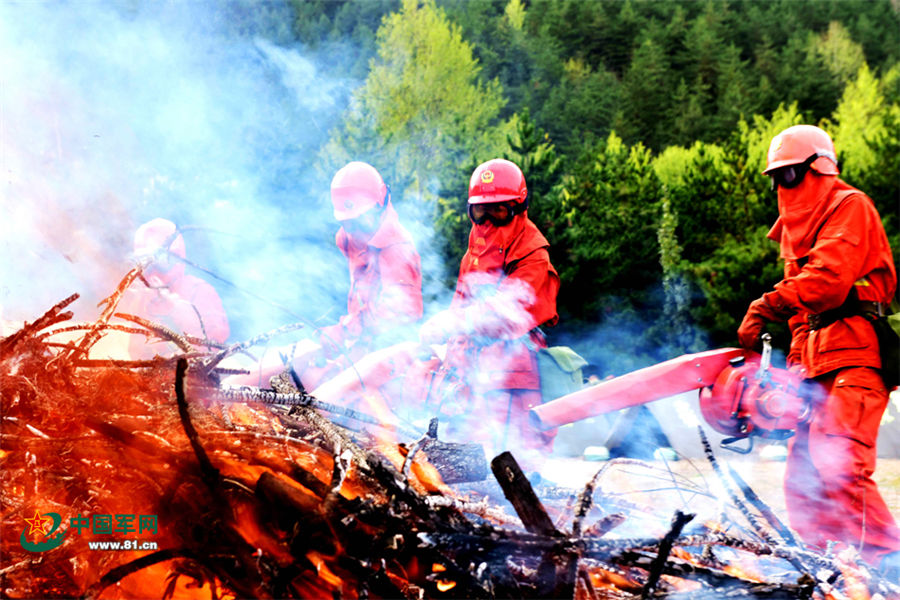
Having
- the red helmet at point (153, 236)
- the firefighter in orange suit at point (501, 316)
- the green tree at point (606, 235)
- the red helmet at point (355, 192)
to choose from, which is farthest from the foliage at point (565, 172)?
the firefighter in orange suit at point (501, 316)

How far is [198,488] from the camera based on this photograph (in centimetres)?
231

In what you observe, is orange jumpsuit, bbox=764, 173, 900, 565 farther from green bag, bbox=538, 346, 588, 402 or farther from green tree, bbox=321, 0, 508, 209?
green tree, bbox=321, 0, 508, 209

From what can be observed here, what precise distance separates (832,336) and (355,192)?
2.82 m

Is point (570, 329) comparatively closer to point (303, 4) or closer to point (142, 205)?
point (303, 4)

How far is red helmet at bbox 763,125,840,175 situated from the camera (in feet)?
12.6

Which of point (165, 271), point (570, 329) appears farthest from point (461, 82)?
point (165, 271)

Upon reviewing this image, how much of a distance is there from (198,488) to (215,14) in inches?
200

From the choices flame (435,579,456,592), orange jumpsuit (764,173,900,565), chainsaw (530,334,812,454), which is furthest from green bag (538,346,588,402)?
flame (435,579,456,592)

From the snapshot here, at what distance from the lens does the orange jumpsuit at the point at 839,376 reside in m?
3.51

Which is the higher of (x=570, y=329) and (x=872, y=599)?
(x=570, y=329)

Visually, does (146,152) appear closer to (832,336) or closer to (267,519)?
(267,519)

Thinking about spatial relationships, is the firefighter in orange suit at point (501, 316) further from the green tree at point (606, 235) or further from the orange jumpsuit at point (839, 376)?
the green tree at point (606, 235)

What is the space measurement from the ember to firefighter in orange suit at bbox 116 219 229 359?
2995 mm

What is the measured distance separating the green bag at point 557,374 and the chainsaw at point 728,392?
14.0 inches
